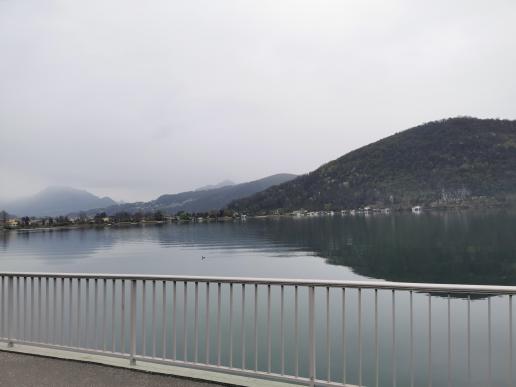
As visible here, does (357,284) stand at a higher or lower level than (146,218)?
higher

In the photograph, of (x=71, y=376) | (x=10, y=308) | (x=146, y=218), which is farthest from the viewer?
(x=146, y=218)

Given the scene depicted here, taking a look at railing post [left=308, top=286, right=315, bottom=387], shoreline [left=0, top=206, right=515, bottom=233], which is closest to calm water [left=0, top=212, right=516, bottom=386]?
railing post [left=308, top=286, right=315, bottom=387]

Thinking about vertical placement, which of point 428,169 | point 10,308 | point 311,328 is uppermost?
point 428,169

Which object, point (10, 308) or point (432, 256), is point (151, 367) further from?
point (432, 256)

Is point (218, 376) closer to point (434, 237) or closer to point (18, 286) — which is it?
point (18, 286)

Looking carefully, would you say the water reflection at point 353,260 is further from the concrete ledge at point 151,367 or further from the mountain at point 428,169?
the mountain at point 428,169

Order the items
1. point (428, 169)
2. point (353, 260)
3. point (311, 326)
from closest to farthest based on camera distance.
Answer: point (311, 326)
point (353, 260)
point (428, 169)

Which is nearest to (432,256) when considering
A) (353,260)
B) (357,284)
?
(353,260)

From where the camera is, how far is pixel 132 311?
4707mm

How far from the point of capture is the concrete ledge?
418 cm

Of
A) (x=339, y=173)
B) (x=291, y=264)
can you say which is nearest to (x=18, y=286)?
(x=291, y=264)

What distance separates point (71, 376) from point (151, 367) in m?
0.77

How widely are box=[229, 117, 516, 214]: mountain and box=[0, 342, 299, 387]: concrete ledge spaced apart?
166841 mm

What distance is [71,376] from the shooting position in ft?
14.3
